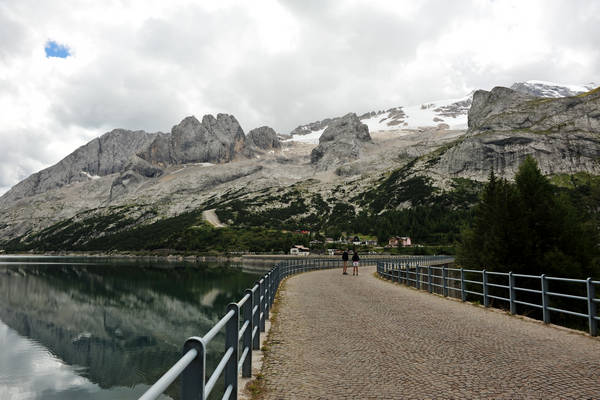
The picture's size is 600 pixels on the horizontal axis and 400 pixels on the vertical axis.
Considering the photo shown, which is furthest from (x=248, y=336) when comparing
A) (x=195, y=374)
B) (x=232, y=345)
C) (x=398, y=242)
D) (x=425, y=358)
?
(x=398, y=242)

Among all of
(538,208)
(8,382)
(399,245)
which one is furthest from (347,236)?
(8,382)

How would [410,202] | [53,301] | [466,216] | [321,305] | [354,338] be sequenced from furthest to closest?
[410,202] → [466,216] → [53,301] → [321,305] → [354,338]

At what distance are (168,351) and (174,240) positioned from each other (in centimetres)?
15879

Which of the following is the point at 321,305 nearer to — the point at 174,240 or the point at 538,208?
the point at 538,208

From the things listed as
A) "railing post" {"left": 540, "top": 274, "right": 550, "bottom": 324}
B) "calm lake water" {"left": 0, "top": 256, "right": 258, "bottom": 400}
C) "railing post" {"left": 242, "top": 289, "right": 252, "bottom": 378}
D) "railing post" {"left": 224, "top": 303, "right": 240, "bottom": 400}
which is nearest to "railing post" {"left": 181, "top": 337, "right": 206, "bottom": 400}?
"railing post" {"left": 224, "top": 303, "right": 240, "bottom": 400}

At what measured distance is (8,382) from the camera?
23391 mm

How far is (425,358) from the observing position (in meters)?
8.59

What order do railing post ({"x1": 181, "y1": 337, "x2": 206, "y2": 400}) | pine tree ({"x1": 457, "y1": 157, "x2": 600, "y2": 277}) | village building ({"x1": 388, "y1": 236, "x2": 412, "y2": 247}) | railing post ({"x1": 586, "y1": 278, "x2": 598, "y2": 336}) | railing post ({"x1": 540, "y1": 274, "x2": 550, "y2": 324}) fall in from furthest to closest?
village building ({"x1": 388, "y1": 236, "x2": 412, "y2": 247})
pine tree ({"x1": 457, "y1": 157, "x2": 600, "y2": 277})
railing post ({"x1": 540, "y1": 274, "x2": 550, "y2": 324})
railing post ({"x1": 586, "y1": 278, "x2": 598, "y2": 336})
railing post ({"x1": 181, "y1": 337, "x2": 206, "y2": 400})

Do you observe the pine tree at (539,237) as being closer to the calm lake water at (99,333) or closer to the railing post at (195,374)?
the calm lake water at (99,333)

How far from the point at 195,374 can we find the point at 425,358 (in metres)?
6.71

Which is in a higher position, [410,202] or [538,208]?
[410,202]

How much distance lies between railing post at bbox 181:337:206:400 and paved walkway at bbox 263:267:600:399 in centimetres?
372

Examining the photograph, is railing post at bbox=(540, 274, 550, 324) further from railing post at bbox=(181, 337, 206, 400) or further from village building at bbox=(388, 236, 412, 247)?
village building at bbox=(388, 236, 412, 247)

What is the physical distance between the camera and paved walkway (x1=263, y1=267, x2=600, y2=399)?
21.5 feet
